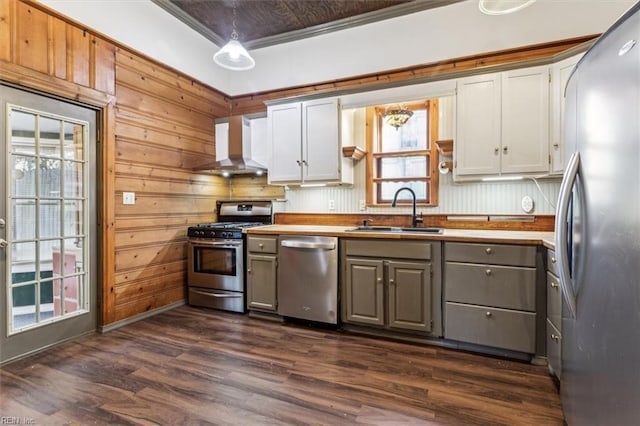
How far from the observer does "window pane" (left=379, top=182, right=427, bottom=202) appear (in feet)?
10.6

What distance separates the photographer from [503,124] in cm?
260

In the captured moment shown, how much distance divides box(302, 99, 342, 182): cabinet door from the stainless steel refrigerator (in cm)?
204

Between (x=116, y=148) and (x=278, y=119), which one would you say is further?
(x=278, y=119)

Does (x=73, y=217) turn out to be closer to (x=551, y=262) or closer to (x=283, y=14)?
(x=283, y=14)

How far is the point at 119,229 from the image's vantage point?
289cm

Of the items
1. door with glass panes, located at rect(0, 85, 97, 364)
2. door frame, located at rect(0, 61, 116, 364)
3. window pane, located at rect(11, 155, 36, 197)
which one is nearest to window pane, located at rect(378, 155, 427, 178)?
door frame, located at rect(0, 61, 116, 364)

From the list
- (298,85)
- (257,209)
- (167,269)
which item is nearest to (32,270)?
(167,269)

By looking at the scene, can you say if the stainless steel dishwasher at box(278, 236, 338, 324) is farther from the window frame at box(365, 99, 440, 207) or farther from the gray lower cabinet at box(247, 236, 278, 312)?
the window frame at box(365, 99, 440, 207)

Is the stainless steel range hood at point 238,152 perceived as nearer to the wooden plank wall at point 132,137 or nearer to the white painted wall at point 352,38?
the wooden plank wall at point 132,137

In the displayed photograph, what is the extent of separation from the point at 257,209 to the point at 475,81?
2675mm

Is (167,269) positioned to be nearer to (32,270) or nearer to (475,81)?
(32,270)

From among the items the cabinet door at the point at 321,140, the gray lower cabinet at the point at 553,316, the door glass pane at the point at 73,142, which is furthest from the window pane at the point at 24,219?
the gray lower cabinet at the point at 553,316

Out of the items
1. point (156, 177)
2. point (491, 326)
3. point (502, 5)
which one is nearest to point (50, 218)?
point (156, 177)

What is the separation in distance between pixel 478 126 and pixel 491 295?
1410 millimetres
